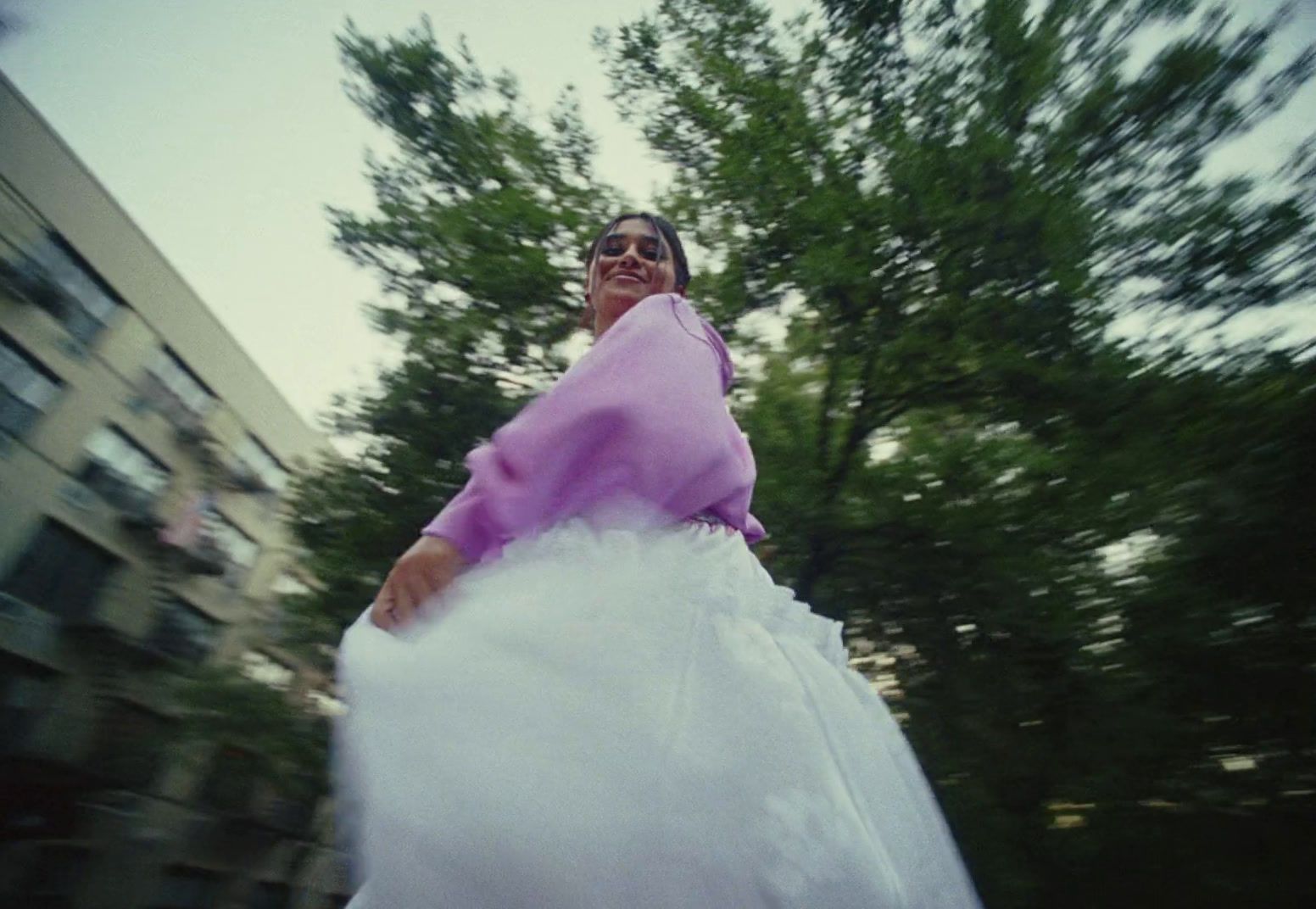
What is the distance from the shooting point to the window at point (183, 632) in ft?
59.3

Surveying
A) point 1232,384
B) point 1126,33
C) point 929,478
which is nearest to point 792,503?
point 929,478

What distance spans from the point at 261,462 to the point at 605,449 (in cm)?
2551

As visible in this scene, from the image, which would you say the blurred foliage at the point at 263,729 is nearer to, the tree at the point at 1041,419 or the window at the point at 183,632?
the tree at the point at 1041,419

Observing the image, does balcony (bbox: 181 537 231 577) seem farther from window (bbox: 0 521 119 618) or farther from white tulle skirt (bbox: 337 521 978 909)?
white tulle skirt (bbox: 337 521 978 909)

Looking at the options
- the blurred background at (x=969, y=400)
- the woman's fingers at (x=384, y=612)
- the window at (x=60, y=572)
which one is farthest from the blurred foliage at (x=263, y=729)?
the window at (x=60, y=572)

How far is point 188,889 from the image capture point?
19.6 m

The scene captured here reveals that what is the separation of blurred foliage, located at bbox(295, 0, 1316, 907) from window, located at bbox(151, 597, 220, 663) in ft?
44.6

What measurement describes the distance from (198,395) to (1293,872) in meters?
23.9

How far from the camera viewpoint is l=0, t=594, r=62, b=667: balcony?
15.0 metres

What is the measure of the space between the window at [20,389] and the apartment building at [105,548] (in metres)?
0.04

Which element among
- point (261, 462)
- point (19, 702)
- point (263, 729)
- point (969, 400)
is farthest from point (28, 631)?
point (969, 400)

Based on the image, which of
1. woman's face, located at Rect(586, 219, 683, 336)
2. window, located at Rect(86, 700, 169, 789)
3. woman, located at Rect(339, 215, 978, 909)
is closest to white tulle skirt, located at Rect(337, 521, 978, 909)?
woman, located at Rect(339, 215, 978, 909)

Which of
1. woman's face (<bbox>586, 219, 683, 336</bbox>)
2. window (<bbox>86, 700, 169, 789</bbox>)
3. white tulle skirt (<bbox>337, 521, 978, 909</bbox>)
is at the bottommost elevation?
window (<bbox>86, 700, 169, 789</bbox>)

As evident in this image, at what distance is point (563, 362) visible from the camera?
735cm
